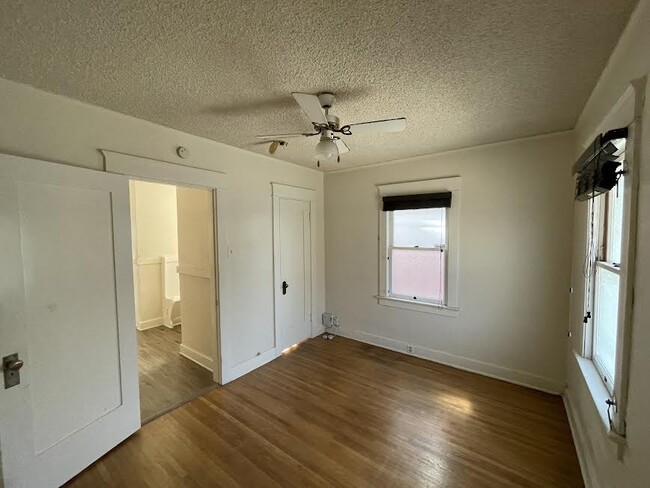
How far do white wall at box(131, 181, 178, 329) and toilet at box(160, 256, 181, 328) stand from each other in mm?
109

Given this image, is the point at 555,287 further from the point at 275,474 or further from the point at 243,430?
the point at 243,430

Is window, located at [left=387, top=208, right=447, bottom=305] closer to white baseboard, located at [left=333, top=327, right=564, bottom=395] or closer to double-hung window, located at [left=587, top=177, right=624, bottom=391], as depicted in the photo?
white baseboard, located at [left=333, top=327, right=564, bottom=395]

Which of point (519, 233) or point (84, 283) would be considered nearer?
point (84, 283)

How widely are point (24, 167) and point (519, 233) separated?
13.1ft

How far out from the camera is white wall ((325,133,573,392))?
8.84ft

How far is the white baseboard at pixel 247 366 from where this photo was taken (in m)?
2.96

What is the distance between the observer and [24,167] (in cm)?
161

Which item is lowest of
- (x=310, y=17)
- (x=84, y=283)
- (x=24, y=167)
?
(x=84, y=283)

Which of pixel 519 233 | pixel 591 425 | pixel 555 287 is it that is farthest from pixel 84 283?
pixel 555 287

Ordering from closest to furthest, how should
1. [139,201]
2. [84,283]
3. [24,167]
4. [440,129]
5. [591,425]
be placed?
1. [24,167]
2. [591,425]
3. [84,283]
4. [440,129]
5. [139,201]

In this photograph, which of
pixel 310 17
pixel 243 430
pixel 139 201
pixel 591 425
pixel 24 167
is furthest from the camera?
pixel 139 201

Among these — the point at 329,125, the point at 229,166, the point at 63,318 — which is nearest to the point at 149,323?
the point at 63,318

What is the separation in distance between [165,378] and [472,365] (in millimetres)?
3486

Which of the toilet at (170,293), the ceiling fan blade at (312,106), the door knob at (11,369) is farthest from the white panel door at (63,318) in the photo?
the toilet at (170,293)
